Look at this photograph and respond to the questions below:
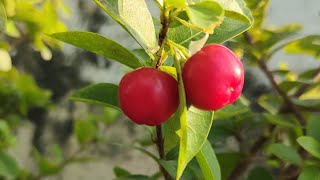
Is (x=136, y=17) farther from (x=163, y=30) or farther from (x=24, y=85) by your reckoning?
(x=24, y=85)

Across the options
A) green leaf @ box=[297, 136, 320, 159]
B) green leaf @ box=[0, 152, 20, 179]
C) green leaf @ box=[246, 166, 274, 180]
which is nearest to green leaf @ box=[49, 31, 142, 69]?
green leaf @ box=[297, 136, 320, 159]

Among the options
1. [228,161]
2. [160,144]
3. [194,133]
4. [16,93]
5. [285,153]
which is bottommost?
[16,93]

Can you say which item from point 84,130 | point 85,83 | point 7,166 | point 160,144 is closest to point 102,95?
point 160,144

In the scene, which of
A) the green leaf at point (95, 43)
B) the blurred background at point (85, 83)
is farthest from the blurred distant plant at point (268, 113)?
the blurred background at point (85, 83)

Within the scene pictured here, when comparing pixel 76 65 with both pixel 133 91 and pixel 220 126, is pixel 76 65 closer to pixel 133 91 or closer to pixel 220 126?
pixel 220 126

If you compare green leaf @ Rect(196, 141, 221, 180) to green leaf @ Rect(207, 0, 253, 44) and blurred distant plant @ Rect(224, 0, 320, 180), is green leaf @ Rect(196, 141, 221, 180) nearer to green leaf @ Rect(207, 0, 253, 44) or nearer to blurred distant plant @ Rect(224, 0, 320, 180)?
green leaf @ Rect(207, 0, 253, 44)
